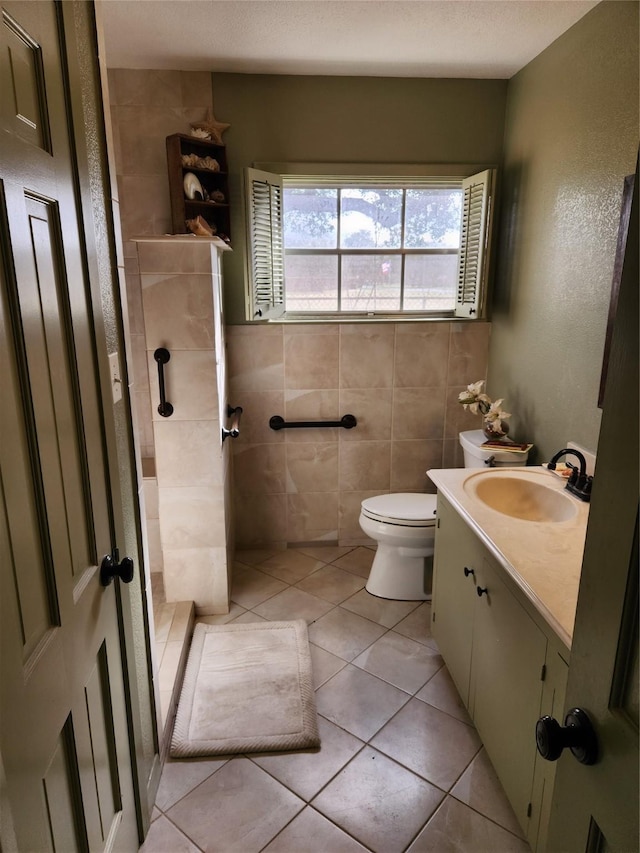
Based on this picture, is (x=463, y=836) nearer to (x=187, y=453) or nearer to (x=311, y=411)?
(x=187, y=453)

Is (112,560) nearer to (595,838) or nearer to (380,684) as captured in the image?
(595,838)

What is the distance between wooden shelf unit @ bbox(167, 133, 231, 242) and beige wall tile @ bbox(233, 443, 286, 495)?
119 centimetres

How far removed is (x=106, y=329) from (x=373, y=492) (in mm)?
2274

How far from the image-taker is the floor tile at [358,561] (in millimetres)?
3080

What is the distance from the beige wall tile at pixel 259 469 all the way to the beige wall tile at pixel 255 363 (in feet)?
1.15

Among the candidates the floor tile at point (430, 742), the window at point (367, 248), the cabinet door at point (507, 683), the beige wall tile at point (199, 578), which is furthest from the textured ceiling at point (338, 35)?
the floor tile at point (430, 742)

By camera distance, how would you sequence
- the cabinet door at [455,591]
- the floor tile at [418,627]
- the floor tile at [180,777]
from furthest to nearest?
the floor tile at [418,627]
the cabinet door at [455,591]
the floor tile at [180,777]

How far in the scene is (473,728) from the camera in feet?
6.37

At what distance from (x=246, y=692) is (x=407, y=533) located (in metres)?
1.02

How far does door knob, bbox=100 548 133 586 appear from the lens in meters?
1.12

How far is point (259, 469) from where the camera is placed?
320cm

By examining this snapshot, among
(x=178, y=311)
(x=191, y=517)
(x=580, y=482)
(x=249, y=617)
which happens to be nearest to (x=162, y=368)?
(x=178, y=311)

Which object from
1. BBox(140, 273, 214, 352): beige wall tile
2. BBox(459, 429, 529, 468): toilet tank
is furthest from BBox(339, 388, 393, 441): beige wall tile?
BBox(140, 273, 214, 352): beige wall tile

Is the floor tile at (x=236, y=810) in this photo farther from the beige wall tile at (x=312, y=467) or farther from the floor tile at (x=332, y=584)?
the beige wall tile at (x=312, y=467)
